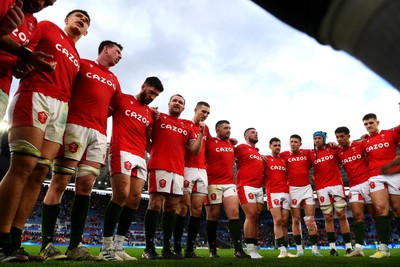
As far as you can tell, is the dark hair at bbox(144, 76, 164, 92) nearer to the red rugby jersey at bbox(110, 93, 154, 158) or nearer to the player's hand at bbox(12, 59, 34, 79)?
the red rugby jersey at bbox(110, 93, 154, 158)

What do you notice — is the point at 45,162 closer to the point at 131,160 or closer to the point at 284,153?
the point at 131,160

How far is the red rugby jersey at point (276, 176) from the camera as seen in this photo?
7758 millimetres

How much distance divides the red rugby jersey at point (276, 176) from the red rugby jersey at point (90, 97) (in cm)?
498

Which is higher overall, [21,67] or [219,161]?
[219,161]

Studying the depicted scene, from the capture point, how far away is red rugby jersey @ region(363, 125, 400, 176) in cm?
636

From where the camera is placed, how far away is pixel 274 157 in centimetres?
810

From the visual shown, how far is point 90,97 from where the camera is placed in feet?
12.8

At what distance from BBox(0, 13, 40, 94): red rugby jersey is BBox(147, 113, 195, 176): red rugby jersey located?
2.60 metres

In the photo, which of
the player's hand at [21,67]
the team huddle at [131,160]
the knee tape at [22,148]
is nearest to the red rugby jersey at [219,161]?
the team huddle at [131,160]

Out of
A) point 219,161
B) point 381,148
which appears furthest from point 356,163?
point 219,161

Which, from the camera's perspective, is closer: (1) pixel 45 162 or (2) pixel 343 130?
(1) pixel 45 162

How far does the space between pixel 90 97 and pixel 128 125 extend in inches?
34.4

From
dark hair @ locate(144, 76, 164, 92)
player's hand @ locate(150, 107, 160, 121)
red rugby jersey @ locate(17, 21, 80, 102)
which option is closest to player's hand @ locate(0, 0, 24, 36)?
red rugby jersey @ locate(17, 21, 80, 102)

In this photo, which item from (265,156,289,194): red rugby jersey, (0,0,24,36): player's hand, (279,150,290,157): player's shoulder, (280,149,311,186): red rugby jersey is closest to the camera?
(0,0,24,36): player's hand
